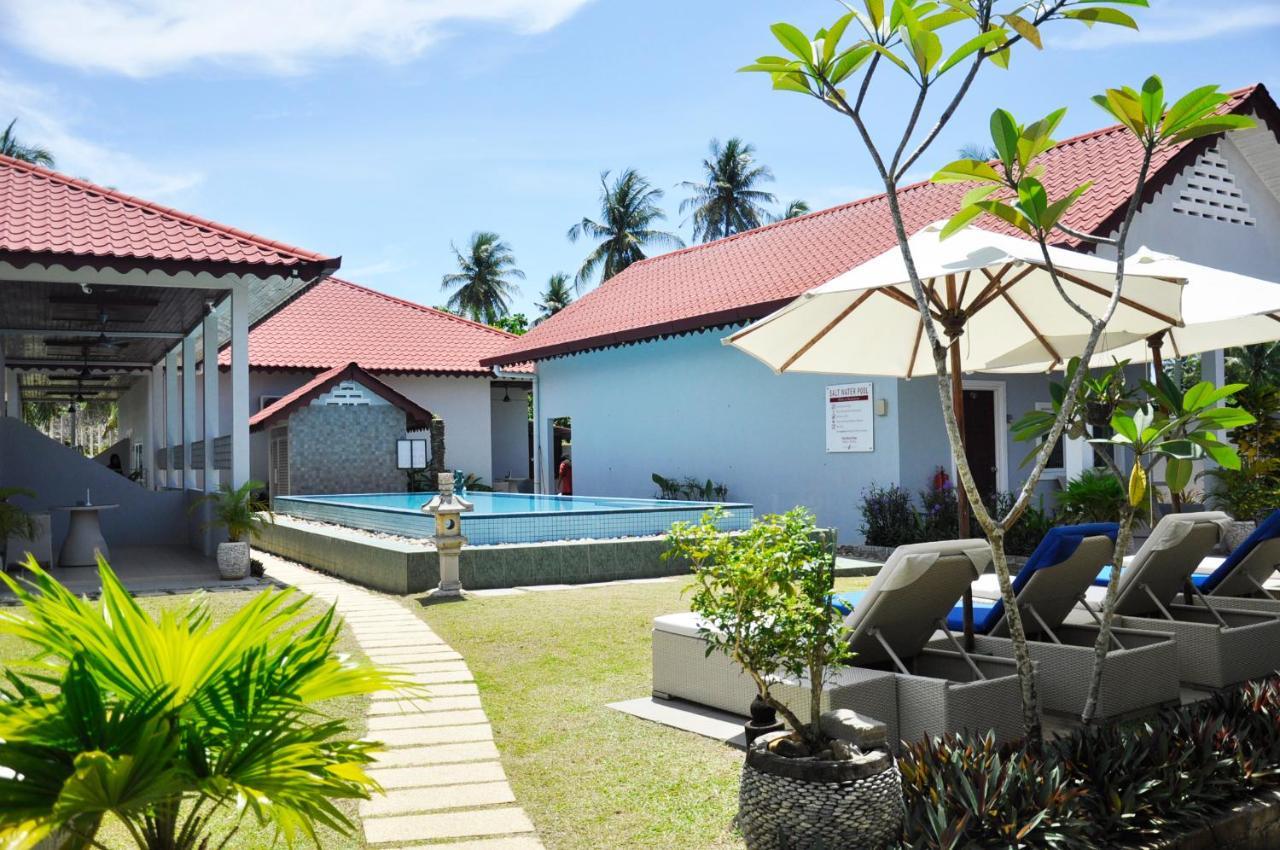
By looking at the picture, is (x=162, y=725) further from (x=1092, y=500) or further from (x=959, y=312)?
(x=1092, y=500)

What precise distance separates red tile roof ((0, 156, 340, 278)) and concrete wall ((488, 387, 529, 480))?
14.9 metres

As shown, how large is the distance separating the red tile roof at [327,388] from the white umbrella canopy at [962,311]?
14.5m

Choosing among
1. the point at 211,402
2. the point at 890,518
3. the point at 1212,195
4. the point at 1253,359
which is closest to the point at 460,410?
the point at 211,402

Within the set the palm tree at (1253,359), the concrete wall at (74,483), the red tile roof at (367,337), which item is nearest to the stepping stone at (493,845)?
the concrete wall at (74,483)

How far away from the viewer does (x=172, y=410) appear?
19.6 meters

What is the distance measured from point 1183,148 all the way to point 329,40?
11553 mm

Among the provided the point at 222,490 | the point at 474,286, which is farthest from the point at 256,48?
the point at 474,286

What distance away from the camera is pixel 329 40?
547 inches

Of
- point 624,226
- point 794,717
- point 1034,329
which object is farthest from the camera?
point 624,226

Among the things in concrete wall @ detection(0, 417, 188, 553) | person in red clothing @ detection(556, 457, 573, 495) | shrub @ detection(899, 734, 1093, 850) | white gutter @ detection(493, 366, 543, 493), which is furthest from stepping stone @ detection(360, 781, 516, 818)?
white gutter @ detection(493, 366, 543, 493)

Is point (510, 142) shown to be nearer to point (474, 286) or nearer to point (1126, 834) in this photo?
point (1126, 834)

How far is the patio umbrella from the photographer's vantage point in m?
5.60

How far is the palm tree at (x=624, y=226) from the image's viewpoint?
47938 mm

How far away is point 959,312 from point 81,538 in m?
11.3
